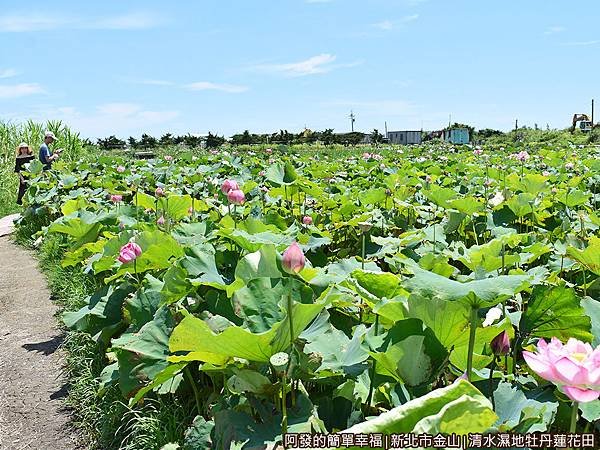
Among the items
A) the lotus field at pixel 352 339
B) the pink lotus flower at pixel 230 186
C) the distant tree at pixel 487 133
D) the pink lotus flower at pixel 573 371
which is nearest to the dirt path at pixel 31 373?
the lotus field at pixel 352 339

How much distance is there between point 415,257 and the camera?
7.50ft

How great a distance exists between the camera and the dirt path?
2.50 meters

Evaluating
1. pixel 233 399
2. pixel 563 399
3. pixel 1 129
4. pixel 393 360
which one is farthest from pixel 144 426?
pixel 1 129

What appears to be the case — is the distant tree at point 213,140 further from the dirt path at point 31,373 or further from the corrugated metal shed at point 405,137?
the dirt path at point 31,373

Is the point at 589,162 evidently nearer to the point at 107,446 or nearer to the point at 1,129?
the point at 107,446

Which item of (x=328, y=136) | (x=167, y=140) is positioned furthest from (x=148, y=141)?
(x=328, y=136)

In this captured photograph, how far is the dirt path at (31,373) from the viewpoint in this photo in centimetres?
250

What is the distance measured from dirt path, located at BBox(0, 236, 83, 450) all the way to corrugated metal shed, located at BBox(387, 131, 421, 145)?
31.9 m

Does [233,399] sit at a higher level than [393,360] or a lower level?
lower

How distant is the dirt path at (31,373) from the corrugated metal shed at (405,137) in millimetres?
31890

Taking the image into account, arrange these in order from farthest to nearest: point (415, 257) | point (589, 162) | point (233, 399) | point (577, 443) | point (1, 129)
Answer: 1. point (1, 129)
2. point (589, 162)
3. point (415, 257)
4. point (233, 399)
5. point (577, 443)

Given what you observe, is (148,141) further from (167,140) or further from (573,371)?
(573,371)

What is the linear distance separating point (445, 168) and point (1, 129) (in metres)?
10.9

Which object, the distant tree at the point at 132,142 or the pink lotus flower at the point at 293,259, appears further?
the distant tree at the point at 132,142
